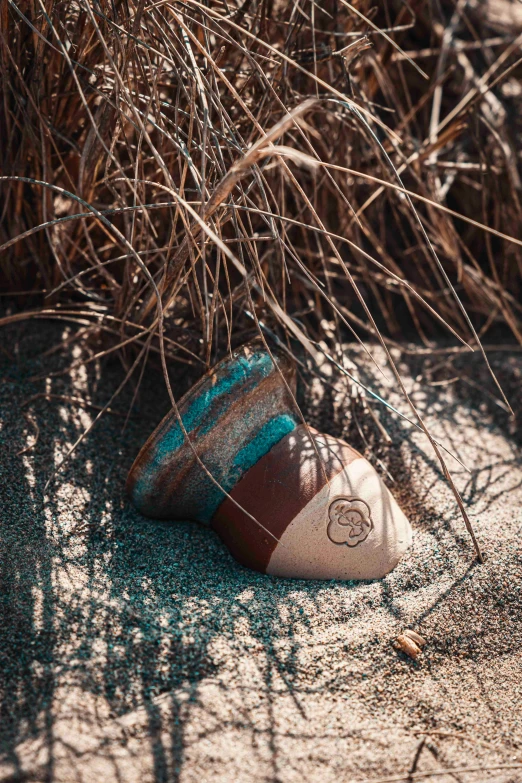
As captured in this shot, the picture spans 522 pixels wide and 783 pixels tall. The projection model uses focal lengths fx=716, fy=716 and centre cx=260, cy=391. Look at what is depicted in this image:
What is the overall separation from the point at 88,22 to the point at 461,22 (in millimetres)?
1473

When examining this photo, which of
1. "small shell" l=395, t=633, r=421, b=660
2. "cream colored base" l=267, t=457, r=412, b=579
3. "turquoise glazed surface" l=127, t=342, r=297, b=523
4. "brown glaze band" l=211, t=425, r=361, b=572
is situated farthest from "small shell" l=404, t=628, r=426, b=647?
"turquoise glazed surface" l=127, t=342, r=297, b=523

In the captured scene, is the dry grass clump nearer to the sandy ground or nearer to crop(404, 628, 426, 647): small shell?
the sandy ground

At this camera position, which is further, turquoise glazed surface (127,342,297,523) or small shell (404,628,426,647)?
turquoise glazed surface (127,342,297,523)

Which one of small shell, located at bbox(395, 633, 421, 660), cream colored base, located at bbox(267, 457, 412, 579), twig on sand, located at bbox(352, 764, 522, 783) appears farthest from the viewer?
cream colored base, located at bbox(267, 457, 412, 579)

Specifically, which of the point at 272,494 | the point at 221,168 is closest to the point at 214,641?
the point at 272,494

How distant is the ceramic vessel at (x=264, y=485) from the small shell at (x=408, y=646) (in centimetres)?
16

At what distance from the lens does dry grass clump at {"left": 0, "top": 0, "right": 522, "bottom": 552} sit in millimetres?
1217

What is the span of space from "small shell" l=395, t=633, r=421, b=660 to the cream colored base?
0.52ft

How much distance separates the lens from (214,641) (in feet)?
3.78

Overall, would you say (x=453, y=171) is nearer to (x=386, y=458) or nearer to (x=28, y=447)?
(x=386, y=458)

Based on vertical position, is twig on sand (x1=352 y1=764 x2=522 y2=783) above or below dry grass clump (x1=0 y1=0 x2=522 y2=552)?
below

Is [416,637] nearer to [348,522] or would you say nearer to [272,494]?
[348,522]

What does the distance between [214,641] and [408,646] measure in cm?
32

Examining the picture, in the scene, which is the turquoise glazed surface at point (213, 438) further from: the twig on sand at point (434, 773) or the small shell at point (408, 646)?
the twig on sand at point (434, 773)
